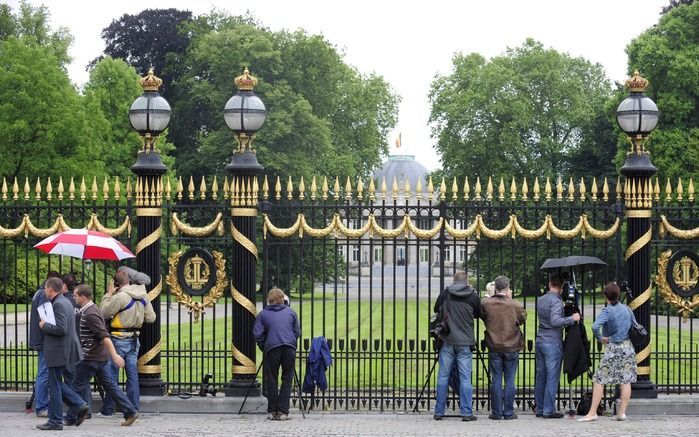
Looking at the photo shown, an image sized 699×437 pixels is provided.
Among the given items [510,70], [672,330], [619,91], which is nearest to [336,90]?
[510,70]

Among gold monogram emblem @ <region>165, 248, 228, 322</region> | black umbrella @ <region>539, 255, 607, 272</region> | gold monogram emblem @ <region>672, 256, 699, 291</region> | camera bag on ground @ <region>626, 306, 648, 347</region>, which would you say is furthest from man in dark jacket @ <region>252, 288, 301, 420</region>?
gold monogram emblem @ <region>672, 256, 699, 291</region>

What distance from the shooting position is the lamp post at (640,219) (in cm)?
1533

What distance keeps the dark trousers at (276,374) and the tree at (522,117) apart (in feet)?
133

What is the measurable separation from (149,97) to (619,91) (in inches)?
1421

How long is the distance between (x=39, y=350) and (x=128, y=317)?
1.10 metres

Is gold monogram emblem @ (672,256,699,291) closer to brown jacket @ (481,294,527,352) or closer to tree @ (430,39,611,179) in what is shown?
brown jacket @ (481,294,527,352)

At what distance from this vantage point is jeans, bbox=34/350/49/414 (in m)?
14.5

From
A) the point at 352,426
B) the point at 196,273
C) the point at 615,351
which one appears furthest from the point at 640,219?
the point at 196,273

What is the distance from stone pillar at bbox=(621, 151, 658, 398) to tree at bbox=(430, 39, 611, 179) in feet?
126

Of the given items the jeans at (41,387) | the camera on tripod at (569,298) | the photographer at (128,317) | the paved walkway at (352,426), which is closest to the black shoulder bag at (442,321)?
the paved walkway at (352,426)

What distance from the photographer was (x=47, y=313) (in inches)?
532

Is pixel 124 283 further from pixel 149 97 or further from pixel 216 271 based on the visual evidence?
pixel 149 97

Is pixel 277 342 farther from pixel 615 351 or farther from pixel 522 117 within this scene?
pixel 522 117

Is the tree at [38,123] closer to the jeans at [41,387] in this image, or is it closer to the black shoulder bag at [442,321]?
the jeans at [41,387]
